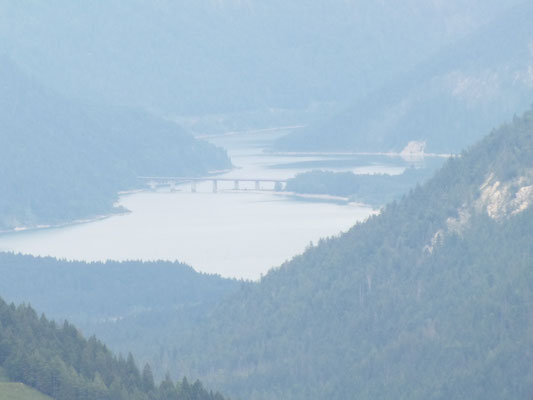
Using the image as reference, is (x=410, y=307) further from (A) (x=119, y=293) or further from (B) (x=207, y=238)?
(B) (x=207, y=238)

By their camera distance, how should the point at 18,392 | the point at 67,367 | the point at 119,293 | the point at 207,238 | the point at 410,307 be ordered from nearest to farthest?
the point at 18,392, the point at 67,367, the point at 410,307, the point at 119,293, the point at 207,238

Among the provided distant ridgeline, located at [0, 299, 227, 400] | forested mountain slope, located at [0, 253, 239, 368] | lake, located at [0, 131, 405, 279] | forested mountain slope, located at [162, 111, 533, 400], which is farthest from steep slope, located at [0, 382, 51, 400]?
lake, located at [0, 131, 405, 279]

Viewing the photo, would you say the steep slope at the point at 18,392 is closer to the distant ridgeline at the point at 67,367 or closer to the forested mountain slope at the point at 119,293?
the distant ridgeline at the point at 67,367

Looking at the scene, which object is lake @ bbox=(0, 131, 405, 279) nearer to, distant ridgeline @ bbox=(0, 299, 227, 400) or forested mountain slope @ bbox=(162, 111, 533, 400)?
forested mountain slope @ bbox=(162, 111, 533, 400)

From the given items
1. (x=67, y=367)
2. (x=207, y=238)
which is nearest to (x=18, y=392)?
(x=67, y=367)

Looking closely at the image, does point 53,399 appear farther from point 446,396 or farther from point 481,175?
point 481,175

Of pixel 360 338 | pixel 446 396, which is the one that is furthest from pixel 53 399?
pixel 360 338
